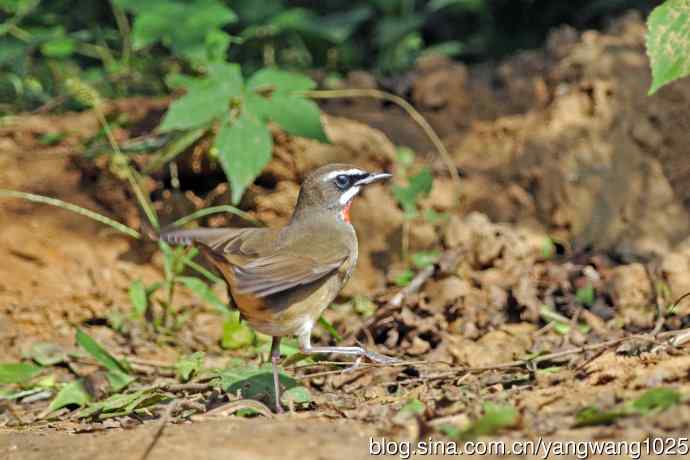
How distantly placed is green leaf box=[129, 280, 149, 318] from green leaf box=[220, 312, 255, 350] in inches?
22.4

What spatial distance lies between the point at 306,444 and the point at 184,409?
1368 mm

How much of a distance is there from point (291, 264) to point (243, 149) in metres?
1.55

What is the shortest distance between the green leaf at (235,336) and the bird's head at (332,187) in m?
1.08

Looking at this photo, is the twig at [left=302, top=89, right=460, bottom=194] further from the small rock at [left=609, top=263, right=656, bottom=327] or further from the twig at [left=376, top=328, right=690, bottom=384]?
the twig at [left=376, top=328, right=690, bottom=384]

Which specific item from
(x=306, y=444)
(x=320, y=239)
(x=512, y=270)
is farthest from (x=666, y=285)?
(x=306, y=444)

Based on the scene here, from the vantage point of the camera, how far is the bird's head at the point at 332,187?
579 centimetres

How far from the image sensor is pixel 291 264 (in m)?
5.04

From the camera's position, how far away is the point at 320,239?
17.7 ft

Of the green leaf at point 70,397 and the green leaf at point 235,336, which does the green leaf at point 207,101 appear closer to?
the green leaf at point 235,336

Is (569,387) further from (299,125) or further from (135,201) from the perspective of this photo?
(135,201)

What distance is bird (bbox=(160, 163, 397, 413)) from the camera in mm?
4848

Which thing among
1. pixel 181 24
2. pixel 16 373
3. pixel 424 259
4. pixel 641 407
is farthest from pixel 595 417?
pixel 181 24

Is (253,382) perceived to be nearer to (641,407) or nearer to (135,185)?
(641,407)

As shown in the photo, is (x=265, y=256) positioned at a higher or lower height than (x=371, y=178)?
lower
